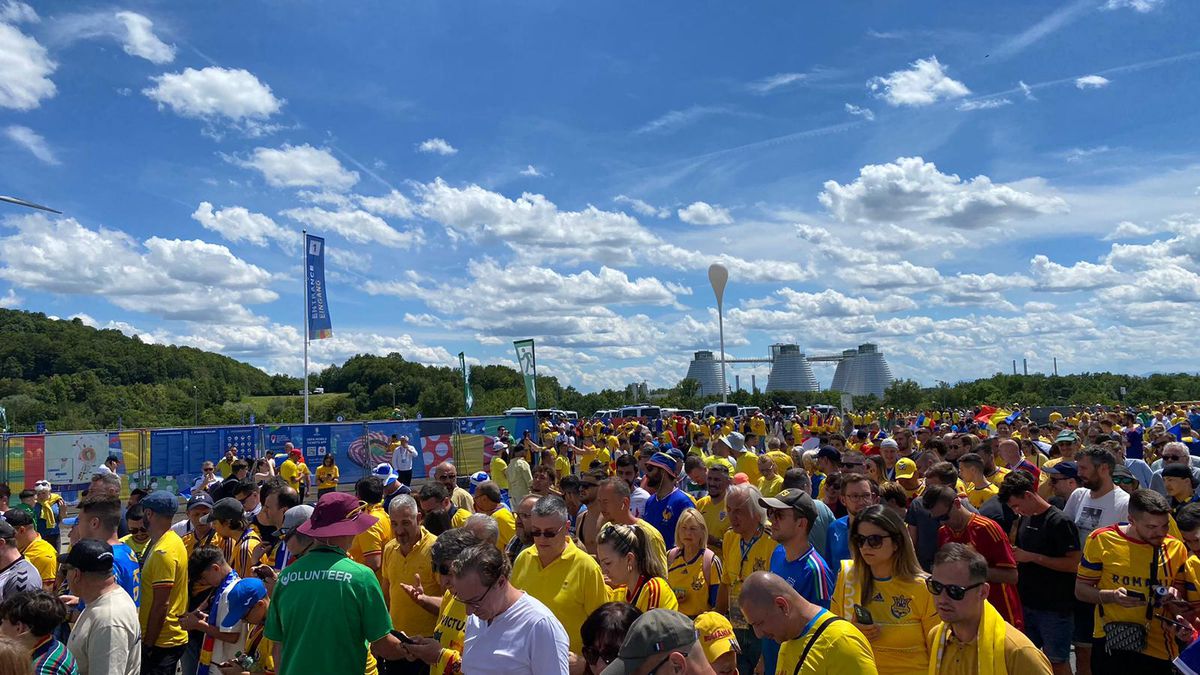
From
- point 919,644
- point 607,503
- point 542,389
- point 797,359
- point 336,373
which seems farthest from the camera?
point 797,359

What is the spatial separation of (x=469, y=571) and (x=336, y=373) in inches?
4083

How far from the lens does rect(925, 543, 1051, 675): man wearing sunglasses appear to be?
2920 mm

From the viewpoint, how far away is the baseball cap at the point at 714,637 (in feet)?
10.2

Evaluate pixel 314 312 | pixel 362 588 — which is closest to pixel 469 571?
pixel 362 588

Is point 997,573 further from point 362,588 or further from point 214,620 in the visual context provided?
point 214,620

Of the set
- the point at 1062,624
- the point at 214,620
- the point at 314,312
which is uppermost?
the point at 314,312

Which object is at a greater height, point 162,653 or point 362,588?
point 362,588

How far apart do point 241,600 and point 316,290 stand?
23.0 m

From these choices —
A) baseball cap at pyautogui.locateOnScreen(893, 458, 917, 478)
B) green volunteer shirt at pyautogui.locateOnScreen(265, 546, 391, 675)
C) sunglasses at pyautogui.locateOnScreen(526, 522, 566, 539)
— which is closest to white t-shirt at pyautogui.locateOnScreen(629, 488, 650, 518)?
sunglasses at pyautogui.locateOnScreen(526, 522, 566, 539)

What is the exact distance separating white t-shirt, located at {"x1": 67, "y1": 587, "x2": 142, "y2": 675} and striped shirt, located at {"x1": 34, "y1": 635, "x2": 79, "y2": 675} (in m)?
0.09

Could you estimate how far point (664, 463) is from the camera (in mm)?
6543

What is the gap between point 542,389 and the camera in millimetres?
77000

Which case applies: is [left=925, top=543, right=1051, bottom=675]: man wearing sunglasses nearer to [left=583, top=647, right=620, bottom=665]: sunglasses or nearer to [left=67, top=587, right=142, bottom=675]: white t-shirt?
[left=583, top=647, right=620, bottom=665]: sunglasses

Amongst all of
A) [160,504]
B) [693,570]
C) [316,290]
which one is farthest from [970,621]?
[316,290]
